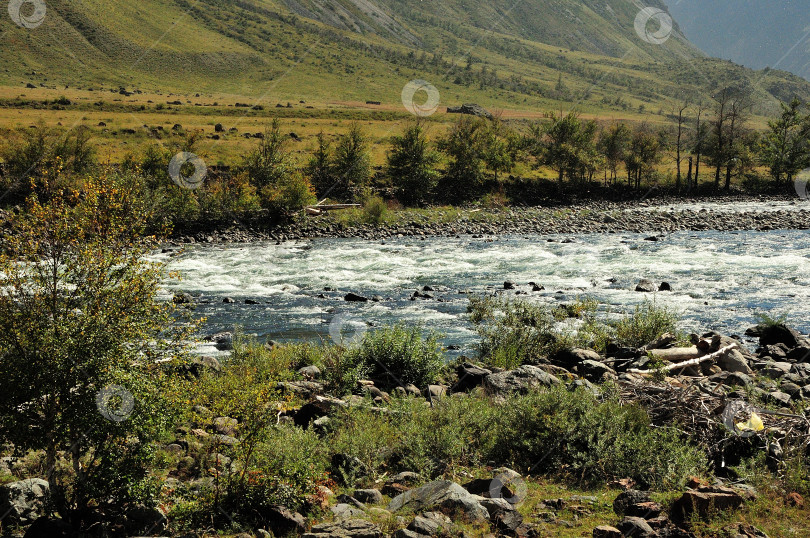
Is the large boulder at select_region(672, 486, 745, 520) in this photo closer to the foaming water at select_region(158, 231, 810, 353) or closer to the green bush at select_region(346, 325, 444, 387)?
the green bush at select_region(346, 325, 444, 387)

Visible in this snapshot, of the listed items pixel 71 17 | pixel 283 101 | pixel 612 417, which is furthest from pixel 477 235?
pixel 71 17

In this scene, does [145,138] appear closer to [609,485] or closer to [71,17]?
[609,485]

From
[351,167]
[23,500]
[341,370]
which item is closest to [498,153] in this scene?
[351,167]

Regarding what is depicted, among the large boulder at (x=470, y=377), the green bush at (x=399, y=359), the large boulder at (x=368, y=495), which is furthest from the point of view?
the green bush at (x=399, y=359)

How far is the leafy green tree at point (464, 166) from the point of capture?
69.1 meters

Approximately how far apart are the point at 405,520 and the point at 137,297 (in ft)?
14.4

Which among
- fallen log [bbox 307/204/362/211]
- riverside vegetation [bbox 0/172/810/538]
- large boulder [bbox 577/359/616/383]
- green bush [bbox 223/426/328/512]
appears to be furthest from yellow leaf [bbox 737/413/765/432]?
fallen log [bbox 307/204/362/211]

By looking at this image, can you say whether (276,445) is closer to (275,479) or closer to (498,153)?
(275,479)

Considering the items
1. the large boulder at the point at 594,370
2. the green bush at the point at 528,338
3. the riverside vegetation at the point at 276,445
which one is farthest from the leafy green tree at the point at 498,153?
the riverside vegetation at the point at 276,445

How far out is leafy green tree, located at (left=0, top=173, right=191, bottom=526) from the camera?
6.91 metres

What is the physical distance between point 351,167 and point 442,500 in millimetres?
56537

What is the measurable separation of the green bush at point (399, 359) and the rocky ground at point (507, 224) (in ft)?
106

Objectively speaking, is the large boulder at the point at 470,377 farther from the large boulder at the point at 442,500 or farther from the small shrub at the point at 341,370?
the large boulder at the point at 442,500

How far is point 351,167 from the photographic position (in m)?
62.1
